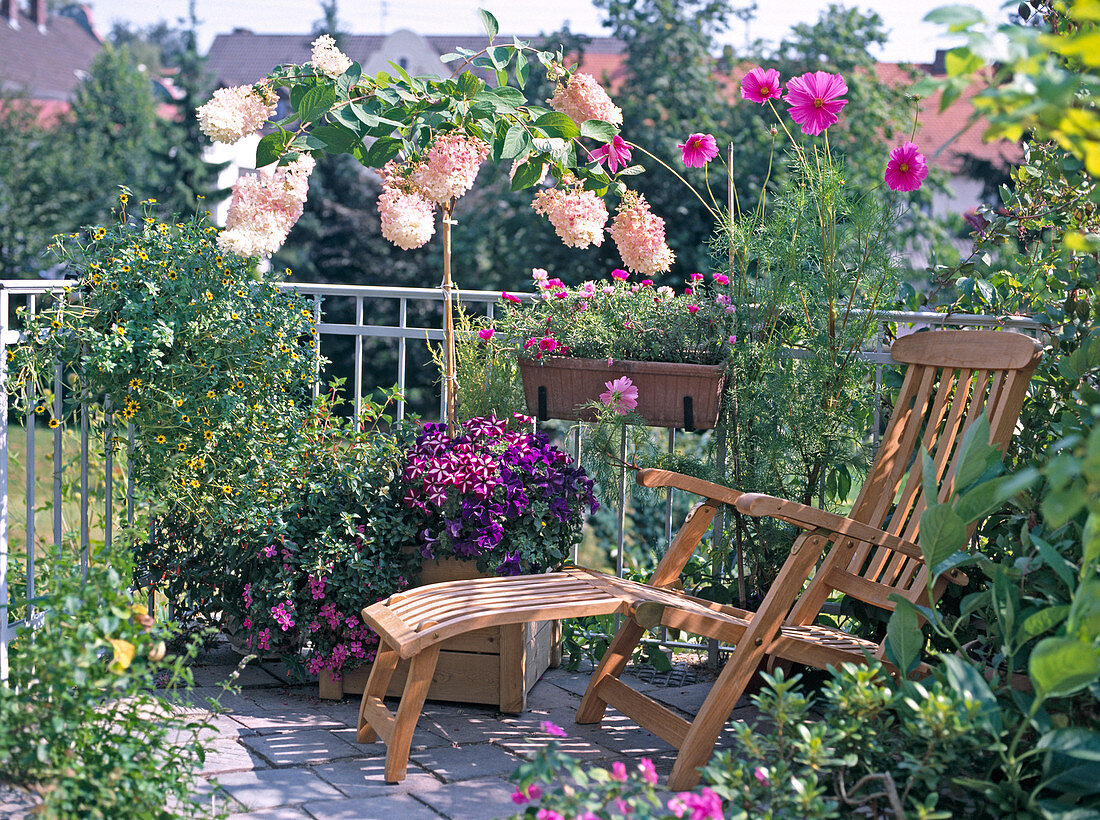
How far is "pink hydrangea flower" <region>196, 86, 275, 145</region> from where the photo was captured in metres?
2.85

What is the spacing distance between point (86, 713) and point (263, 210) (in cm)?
155

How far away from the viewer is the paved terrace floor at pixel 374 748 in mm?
2246

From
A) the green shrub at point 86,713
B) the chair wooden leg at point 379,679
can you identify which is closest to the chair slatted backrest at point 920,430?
the chair wooden leg at point 379,679

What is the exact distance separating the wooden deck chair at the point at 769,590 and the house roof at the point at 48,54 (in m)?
36.3

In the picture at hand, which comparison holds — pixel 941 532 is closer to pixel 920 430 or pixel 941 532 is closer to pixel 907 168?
pixel 920 430

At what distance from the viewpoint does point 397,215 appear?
297 centimetres

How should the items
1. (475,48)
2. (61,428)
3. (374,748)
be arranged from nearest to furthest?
(374,748) < (61,428) < (475,48)

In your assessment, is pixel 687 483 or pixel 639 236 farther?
pixel 639 236

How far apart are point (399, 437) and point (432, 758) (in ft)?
3.30

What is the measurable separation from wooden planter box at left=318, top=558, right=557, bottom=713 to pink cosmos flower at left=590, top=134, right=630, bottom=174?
1.31m

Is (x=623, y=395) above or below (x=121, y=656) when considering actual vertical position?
above

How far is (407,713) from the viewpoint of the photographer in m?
2.39

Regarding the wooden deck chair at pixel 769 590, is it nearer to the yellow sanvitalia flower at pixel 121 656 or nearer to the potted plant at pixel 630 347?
the potted plant at pixel 630 347

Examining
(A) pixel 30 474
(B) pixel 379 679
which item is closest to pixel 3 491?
(A) pixel 30 474
